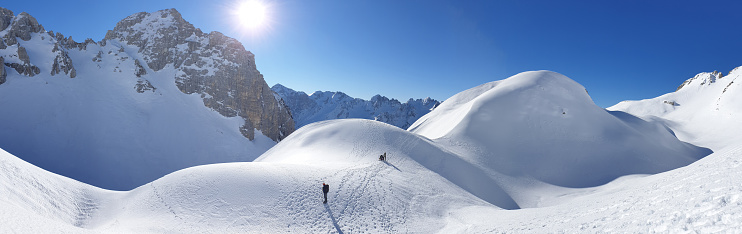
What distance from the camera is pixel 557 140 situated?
110ft

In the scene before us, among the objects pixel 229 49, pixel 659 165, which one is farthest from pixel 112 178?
pixel 659 165

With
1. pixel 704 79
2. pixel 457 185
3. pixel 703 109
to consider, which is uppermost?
pixel 704 79

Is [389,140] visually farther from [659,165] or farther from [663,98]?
[663,98]

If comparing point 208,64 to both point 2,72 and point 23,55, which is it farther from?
point 2,72

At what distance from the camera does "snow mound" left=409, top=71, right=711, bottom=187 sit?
28.3 metres

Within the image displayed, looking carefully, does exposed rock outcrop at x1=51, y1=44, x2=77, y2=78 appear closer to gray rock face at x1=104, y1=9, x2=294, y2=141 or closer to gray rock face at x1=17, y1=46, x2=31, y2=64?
gray rock face at x1=17, y1=46, x2=31, y2=64

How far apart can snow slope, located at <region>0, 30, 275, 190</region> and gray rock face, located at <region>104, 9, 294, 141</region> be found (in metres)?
3.41

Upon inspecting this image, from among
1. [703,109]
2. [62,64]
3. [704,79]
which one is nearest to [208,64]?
[62,64]

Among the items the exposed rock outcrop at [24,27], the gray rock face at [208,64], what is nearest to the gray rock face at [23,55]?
the exposed rock outcrop at [24,27]

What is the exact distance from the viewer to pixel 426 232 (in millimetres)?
13438

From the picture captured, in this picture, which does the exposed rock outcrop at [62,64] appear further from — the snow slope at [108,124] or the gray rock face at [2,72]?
the gray rock face at [2,72]

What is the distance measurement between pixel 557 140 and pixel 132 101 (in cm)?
7790

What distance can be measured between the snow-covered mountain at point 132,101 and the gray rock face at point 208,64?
9.9 inches

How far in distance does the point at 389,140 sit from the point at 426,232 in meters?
17.9
